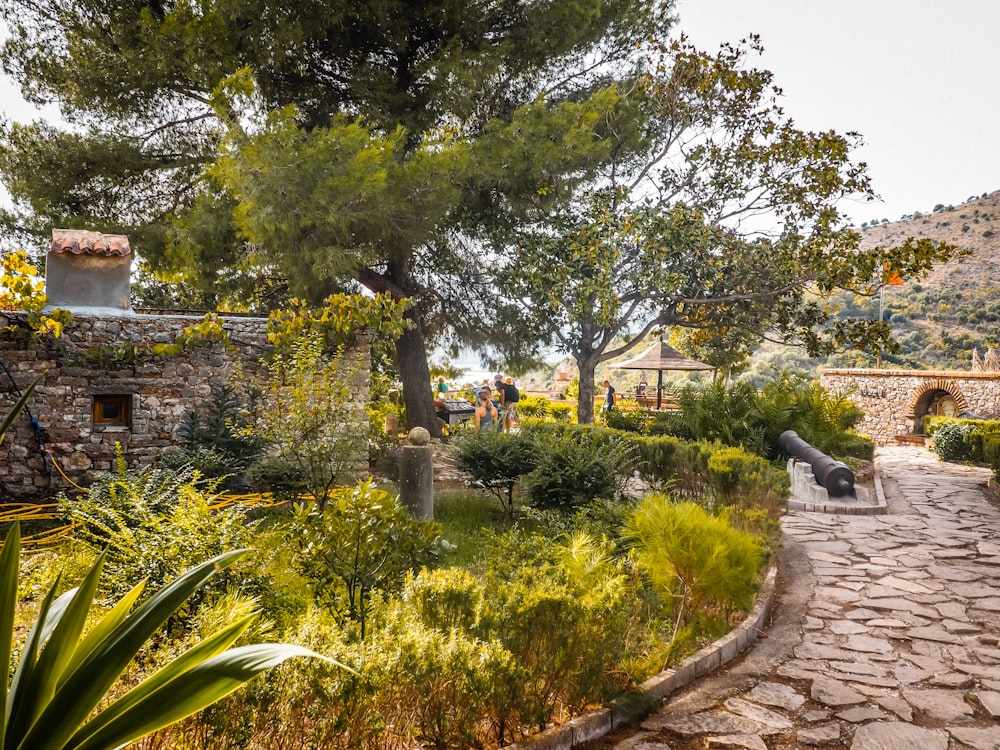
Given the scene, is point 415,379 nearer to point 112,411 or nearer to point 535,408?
point 112,411

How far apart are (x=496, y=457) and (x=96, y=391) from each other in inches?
199

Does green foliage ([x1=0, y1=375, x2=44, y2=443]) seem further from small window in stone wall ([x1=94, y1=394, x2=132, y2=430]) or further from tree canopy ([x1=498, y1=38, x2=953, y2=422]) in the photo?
tree canopy ([x1=498, y1=38, x2=953, y2=422])

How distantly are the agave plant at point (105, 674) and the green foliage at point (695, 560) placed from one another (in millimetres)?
3158

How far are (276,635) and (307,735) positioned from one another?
0.56m

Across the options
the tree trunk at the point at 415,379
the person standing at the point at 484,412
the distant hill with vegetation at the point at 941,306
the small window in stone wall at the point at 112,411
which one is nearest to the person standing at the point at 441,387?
the person standing at the point at 484,412

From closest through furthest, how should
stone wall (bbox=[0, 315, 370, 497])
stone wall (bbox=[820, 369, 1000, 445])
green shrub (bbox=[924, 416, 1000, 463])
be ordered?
stone wall (bbox=[0, 315, 370, 497]) → green shrub (bbox=[924, 416, 1000, 463]) → stone wall (bbox=[820, 369, 1000, 445])

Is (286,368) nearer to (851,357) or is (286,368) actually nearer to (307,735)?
(307,735)

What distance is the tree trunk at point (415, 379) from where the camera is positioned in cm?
1212

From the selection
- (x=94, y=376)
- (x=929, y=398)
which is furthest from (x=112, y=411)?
(x=929, y=398)

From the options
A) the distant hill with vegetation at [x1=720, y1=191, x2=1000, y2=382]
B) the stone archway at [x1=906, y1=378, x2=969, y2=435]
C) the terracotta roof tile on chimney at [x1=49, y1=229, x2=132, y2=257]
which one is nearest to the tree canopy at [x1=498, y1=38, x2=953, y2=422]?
the terracotta roof tile on chimney at [x1=49, y1=229, x2=132, y2=257]

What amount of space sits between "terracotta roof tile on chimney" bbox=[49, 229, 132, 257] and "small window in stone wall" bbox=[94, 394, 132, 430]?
1775mm

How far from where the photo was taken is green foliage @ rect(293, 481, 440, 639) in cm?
333

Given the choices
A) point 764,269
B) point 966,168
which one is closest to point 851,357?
point 966,168

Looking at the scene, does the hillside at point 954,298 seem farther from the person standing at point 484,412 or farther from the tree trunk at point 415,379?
the tree trunk at point 415,379
